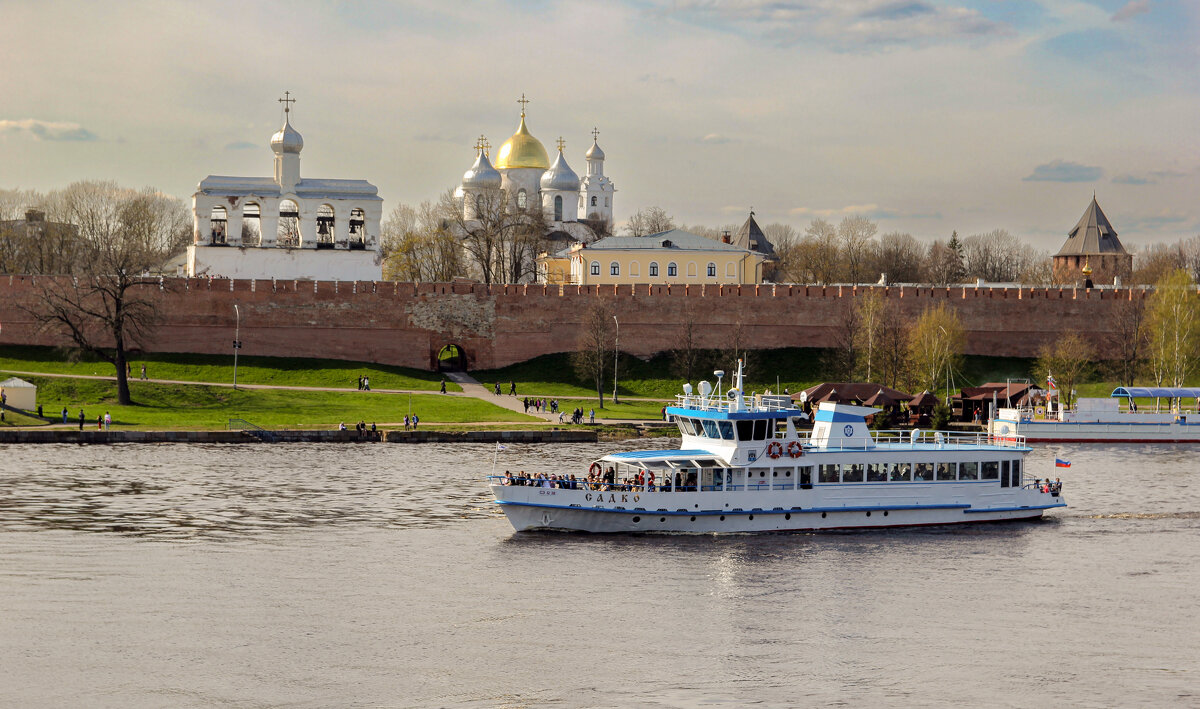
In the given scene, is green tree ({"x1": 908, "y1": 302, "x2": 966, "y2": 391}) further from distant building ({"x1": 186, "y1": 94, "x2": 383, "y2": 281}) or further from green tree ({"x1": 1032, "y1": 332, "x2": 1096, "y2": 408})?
distant building ({"x1": 186, "y1": 94, "x2": 383, "y2": 281})

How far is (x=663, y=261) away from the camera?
294 ft

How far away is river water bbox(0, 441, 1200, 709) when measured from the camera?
2334cm

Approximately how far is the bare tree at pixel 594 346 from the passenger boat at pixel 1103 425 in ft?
61.8

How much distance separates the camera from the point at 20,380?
57406mm

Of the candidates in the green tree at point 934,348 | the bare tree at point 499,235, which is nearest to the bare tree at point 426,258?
the bare tree at point 499,235

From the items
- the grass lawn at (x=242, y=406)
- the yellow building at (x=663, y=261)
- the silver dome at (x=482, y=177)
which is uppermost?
the silver dome at (x=482, y=177)

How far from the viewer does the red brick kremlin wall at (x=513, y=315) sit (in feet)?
242

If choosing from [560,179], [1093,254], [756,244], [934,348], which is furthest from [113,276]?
[1093,254]

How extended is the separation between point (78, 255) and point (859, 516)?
74708 millimetres

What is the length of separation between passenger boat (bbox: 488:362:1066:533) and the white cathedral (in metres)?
69.9

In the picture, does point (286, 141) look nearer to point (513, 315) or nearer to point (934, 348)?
point (513, 315)

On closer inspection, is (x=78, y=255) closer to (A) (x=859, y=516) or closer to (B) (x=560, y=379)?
(B) (x=560, y=379)

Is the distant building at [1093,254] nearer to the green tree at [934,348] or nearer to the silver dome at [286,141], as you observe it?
the green tree at [934,348]

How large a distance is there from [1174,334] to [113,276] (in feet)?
165
